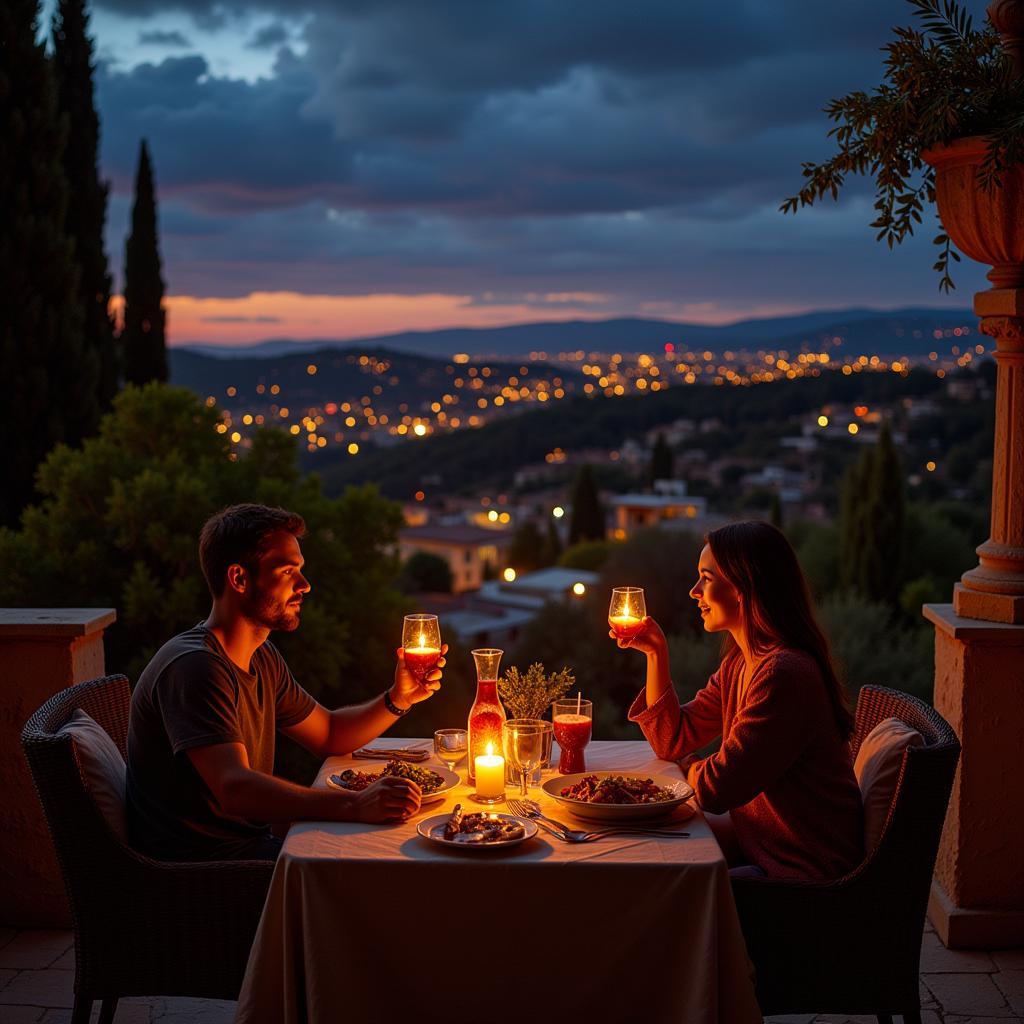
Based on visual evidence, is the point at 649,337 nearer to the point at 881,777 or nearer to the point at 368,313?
the point at 368,313

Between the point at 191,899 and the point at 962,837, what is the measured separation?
2.26 m

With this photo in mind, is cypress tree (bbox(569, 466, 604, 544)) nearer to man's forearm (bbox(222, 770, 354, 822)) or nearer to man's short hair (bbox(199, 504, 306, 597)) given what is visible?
man's short hair (bbox(199, 504, 306, 597))

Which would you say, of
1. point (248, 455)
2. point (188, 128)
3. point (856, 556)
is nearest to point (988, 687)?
point (248, 455)

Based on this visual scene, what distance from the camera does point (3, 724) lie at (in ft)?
10.9

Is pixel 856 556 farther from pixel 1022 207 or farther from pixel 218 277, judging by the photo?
pixel 218 277

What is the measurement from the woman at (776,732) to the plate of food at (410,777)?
0.54 meters

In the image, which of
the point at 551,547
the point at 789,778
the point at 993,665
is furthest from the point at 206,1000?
the point at 551,547

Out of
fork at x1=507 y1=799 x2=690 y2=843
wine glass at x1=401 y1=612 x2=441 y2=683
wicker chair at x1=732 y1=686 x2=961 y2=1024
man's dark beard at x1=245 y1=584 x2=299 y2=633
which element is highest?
man's dark beard at x1=245 y1=584 x2=299 y2=633

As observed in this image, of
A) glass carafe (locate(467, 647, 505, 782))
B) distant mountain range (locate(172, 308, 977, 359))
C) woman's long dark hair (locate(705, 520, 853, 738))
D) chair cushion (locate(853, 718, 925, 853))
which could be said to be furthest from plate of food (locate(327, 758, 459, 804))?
distant mountain range (locate(172, 308, 977, 359))

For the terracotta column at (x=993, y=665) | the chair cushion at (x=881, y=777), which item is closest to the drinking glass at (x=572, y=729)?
the chair cushion at (x=881, y=777)

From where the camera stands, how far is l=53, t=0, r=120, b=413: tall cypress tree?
461 inches

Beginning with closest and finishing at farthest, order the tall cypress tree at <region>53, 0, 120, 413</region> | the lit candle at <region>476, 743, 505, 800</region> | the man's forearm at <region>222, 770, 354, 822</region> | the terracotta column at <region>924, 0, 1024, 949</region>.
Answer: the man's forearm at <region>222, 770, 354, 822</region>
the lit candle at <region>476, 743, 505, 800</region>
the terracotta column at <region>924, 0, 1024, 949</region>
the tall cypress tree at <region>53, 0, 120, 413</region>

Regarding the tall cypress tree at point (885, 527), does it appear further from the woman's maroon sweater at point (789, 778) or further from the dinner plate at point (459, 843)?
the dinner plate at point (459, 843)

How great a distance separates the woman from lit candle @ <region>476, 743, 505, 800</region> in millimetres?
412
